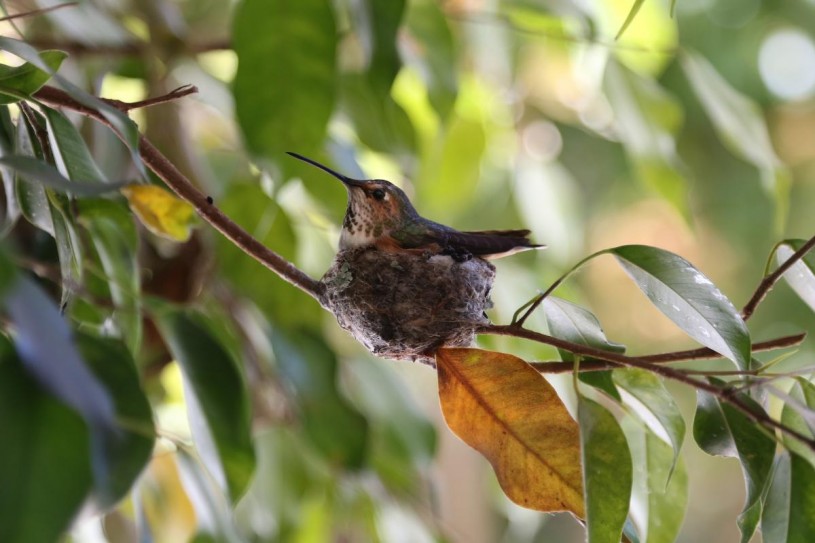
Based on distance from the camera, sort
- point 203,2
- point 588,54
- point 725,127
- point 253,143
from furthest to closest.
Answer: point 203,2, point 588,54, point 725,127, point 253,143

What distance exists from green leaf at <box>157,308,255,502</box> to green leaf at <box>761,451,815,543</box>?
20.7 inches

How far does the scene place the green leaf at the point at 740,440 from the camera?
2.37 ft

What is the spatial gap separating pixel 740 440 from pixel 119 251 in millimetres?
673

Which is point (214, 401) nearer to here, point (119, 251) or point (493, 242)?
point (119, 251)

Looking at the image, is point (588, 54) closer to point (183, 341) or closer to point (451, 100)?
point (451, 100)

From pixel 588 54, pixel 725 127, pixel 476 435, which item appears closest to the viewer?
pixel 476 435

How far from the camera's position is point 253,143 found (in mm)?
1170

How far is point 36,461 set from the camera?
0.49 meters

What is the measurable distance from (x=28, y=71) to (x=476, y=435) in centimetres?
46

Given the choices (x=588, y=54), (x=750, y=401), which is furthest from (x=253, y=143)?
(x=588, y=54)

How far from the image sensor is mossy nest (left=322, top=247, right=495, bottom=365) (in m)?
0.89

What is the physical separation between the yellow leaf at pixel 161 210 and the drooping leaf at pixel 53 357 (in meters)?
0.28

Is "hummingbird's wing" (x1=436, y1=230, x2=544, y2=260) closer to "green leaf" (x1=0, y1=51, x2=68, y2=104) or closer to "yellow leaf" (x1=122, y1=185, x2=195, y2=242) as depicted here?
"yellow leaf" (x1=122, y1=185, x2=195, y2=242)

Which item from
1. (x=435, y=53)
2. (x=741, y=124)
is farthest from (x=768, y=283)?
(x=435, y=53)
